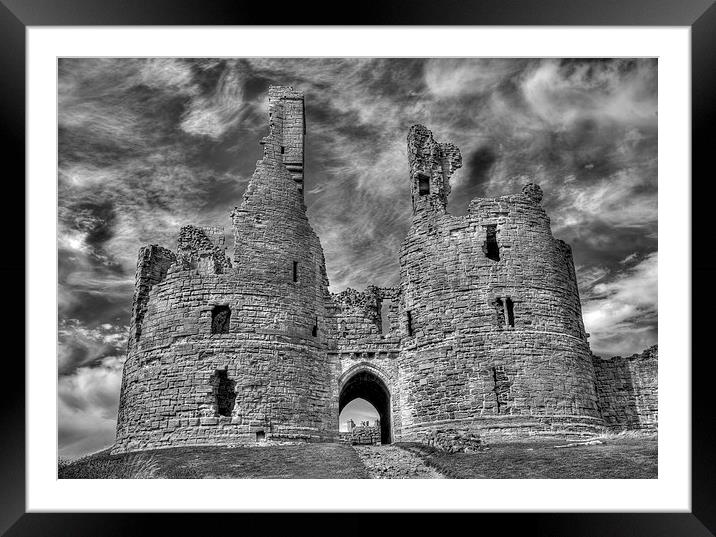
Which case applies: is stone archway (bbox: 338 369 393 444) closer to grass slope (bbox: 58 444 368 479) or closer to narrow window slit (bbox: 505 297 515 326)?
grass slope (bbox: 58 444 368 479)

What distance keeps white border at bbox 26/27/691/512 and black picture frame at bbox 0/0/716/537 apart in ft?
0.80

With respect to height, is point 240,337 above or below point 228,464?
above

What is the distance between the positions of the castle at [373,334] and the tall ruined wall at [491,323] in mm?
43

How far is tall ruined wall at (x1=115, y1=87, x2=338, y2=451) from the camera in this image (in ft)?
68.7

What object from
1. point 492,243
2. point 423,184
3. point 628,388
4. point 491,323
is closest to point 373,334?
point 491,323

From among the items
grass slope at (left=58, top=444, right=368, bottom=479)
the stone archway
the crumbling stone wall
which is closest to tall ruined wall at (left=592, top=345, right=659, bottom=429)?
the stone archway

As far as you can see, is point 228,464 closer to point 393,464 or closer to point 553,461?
point 393,464

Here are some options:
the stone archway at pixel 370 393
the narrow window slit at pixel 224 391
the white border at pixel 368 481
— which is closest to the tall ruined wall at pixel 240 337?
the narrow window slit at pixel 224 391

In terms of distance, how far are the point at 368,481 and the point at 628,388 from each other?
13.0 metres

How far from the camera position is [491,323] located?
2217 centimetres

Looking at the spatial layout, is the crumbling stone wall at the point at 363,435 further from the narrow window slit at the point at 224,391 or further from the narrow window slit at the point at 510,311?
the narrow window slit at the point at 510,311

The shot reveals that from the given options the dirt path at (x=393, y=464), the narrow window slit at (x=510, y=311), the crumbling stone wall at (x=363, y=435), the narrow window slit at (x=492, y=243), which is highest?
the narrow window slit at (x=492, y=243)
